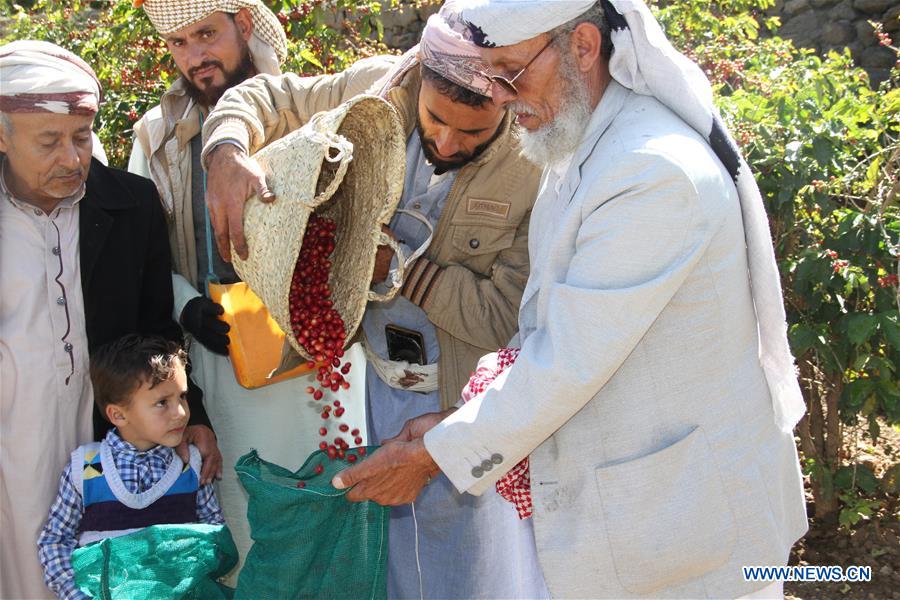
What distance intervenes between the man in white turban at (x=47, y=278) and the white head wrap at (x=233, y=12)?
20.7 inches

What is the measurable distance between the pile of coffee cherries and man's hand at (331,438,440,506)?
0.29 meters

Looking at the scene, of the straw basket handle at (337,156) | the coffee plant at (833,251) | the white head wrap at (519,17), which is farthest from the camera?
the coffee plant at (833,251)

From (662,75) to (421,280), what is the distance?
1032 millimetres

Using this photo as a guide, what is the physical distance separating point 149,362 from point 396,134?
1061 mm

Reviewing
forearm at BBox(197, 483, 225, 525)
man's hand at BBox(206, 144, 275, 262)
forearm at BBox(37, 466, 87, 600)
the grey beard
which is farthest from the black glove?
the grey beard

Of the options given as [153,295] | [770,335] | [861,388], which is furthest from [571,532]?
[861,388]

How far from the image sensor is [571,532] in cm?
239

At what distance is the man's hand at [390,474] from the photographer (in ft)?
8.48

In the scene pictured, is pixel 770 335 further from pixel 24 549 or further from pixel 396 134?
pixel 24 549

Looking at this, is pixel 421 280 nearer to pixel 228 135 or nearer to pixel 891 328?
pixel 228 135

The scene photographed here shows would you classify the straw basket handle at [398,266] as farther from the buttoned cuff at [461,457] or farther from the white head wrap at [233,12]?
the white head wrap at [233,12]

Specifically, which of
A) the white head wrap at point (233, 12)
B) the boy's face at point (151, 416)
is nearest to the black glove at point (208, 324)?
the boy's face at point (151, 416)

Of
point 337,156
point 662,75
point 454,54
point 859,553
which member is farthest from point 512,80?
point 859,553

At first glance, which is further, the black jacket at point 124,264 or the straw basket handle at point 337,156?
the black jacket at point 124,264
